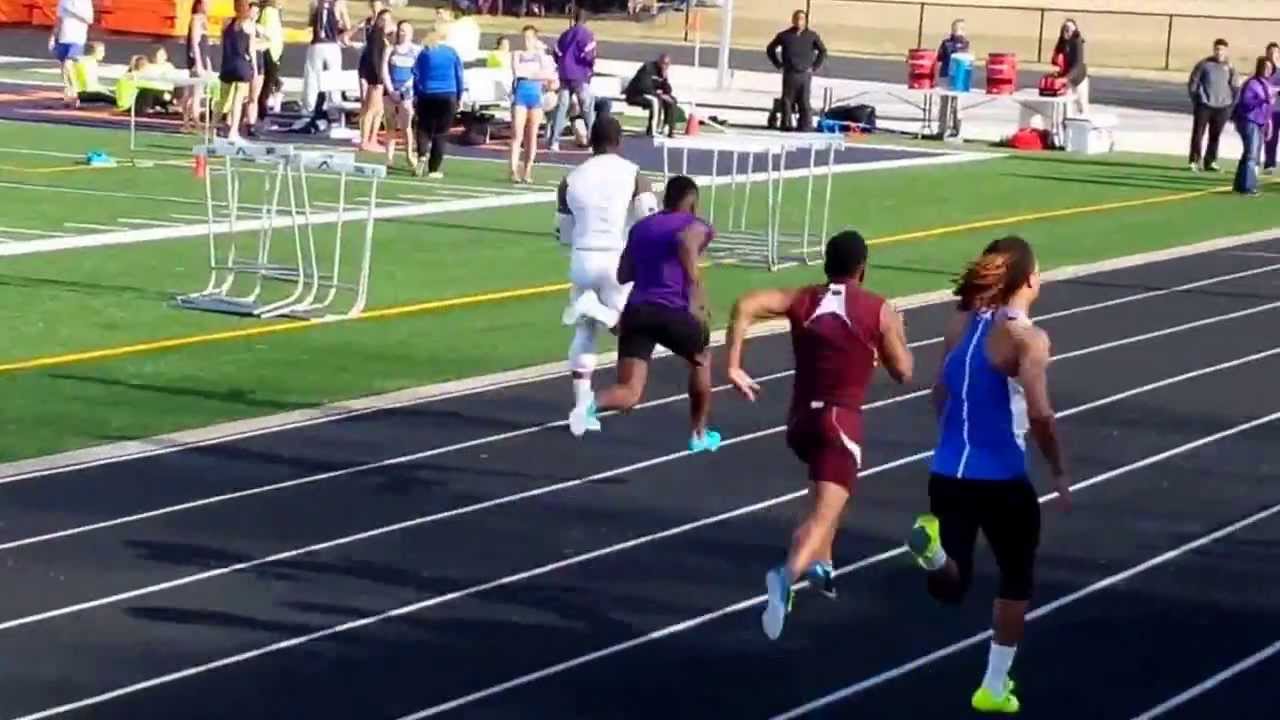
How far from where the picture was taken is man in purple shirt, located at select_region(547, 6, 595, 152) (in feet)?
98.7

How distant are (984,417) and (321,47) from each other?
82.8 feet

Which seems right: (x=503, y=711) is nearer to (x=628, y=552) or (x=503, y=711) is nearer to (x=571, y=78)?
(x=628, y=552)

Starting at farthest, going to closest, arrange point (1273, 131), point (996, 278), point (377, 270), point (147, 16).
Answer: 1. point (147, 16)
2. point (1273, 131)
3. point (377, 270)
4. point (996, 278)

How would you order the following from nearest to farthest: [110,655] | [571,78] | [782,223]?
[110,655] < [782,223] < [571,78]

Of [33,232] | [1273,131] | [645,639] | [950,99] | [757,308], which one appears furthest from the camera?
[950,99]

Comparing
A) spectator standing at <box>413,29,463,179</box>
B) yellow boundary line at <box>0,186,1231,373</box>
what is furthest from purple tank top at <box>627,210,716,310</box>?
spectator standing at <box>413,29,463,179</box>

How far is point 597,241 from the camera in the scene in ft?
41.6

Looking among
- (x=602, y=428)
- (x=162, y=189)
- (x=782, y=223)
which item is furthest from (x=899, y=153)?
(x=602, y=428)

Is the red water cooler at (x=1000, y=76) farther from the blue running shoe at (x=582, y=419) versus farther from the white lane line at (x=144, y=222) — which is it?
the blue running shoe at (x=582, y=419)

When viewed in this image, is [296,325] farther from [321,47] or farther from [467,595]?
[321,47]

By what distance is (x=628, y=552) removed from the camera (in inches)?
415

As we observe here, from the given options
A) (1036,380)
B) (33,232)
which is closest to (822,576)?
(1036,380)

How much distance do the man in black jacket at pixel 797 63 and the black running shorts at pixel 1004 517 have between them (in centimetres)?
2753

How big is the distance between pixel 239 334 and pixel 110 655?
302 inches
